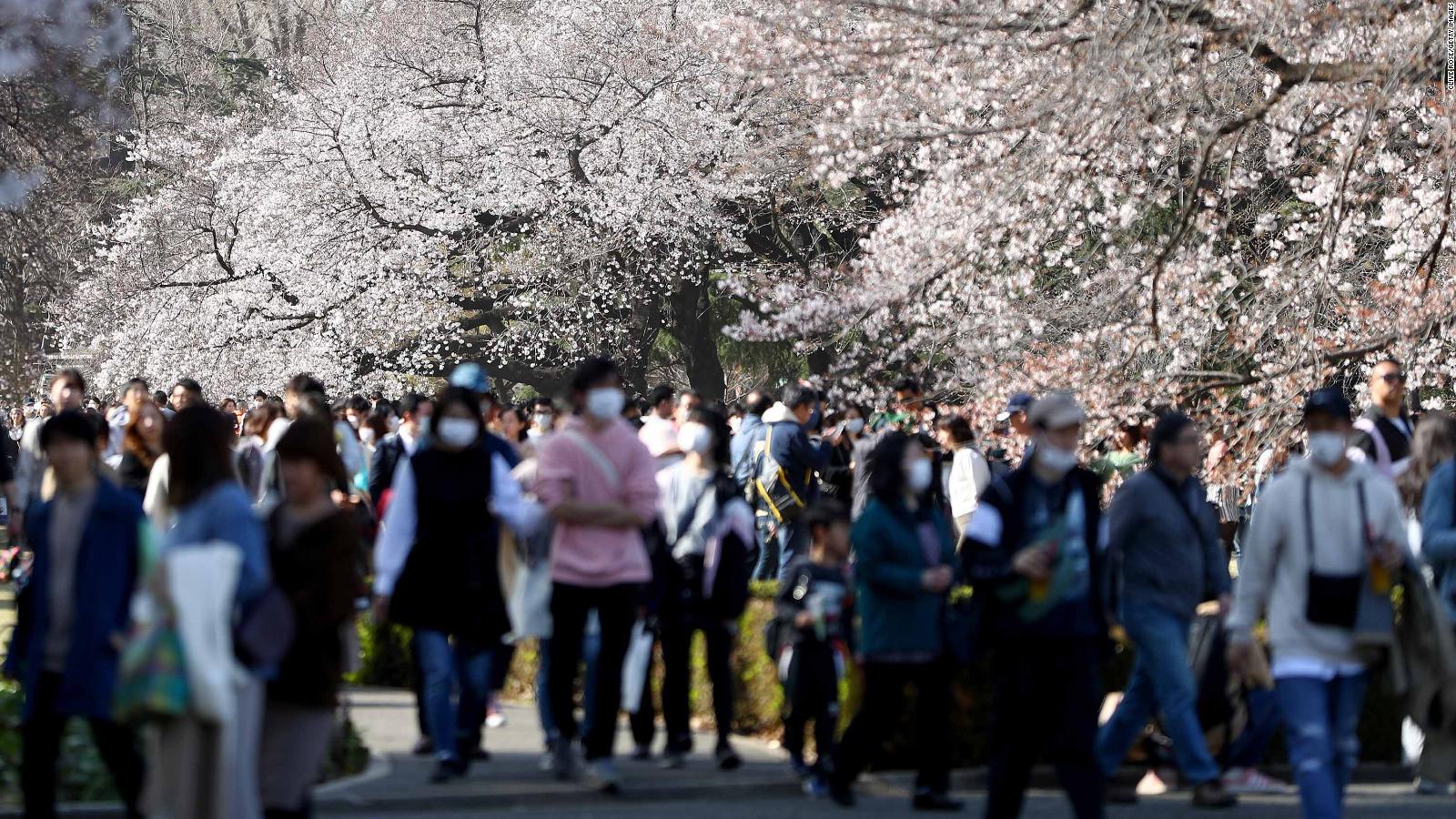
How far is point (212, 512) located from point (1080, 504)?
3.02 metres

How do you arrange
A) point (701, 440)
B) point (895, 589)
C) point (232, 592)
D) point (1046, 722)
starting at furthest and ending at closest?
point (701, 440)
point (895, 589)
point (1046, 722)
point (232, 592)

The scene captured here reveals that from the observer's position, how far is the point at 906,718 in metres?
8.99

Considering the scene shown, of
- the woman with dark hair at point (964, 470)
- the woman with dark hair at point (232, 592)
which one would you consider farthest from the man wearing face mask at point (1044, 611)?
the woman with dark hair at point (964, 470)

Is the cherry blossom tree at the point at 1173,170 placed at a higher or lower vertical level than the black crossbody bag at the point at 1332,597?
higher

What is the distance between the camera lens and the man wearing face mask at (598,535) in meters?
7.84

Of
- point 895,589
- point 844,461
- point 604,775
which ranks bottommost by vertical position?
point 604,775

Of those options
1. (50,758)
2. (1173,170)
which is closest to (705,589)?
(50,758)

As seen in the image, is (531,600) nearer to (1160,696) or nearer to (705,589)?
(705,589)

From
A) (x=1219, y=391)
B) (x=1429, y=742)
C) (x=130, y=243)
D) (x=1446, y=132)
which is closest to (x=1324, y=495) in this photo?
(x=1429, y=742)

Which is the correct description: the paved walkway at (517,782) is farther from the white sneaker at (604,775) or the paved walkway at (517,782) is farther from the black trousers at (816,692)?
the black trousers at (816,692)

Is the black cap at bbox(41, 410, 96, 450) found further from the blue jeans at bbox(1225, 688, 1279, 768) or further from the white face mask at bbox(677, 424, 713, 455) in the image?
the blue jeans at bbox(1225, 688, 1279, 768)

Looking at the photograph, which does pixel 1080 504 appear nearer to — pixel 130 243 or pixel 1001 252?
pixel 1001 252

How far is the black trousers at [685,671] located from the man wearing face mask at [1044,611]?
2.12 m

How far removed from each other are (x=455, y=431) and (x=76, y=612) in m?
2.10
